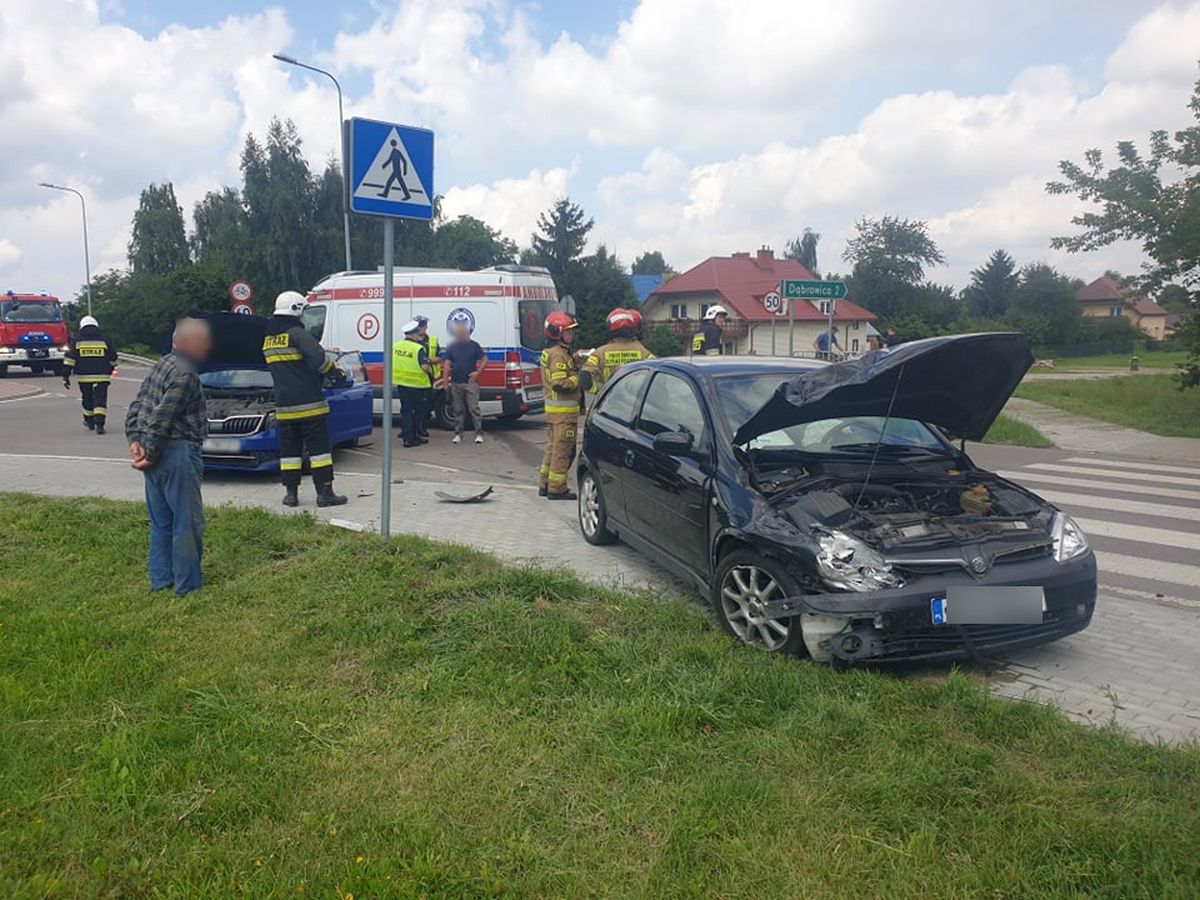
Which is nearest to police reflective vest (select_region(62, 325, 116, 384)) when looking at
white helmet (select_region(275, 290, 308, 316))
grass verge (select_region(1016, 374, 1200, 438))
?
white helmet (select_region(275, 290, 308, 316))

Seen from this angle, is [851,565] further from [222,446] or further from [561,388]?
[222,446]

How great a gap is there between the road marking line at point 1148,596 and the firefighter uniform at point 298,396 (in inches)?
249

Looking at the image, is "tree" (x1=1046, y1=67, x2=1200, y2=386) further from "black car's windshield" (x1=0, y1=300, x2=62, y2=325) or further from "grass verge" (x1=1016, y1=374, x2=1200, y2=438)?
"black car's windshield" (x1=0, y1=300, x2=62, y2=325)

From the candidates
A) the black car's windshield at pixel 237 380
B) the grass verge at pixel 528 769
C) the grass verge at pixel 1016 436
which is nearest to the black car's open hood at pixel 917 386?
the grass verge at pixel 528 769

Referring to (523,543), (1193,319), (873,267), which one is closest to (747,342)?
(873,267)

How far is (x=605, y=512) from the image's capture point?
7.01 m

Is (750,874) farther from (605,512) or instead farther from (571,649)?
(605,512)

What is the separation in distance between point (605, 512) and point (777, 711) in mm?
3255

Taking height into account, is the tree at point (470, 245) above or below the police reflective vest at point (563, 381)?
above

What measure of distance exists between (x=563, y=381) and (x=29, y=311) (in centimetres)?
2909

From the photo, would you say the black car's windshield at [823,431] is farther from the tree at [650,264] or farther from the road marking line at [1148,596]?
the tree at [650,264]

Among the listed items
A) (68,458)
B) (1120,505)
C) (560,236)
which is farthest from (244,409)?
(560,236)

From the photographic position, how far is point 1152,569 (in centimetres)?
681

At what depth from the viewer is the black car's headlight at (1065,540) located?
4637 mm
